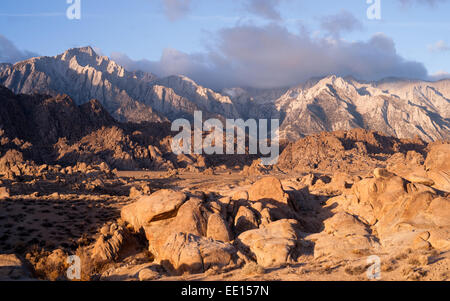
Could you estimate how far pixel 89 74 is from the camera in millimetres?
177000

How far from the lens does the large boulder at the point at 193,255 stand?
12586mm

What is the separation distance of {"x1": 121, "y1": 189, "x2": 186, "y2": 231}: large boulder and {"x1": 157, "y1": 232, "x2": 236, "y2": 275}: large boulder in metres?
4.27

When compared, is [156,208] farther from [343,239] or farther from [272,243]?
[343,239]

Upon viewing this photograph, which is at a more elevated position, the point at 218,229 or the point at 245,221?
the point at 218,229

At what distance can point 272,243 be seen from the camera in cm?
1397

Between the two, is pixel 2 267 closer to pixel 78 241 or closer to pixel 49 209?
pixel 78 241

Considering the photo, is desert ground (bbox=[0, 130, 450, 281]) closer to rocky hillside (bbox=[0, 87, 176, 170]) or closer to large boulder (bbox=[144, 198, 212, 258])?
large boulder (bbox=[144, 198, 212, 258])

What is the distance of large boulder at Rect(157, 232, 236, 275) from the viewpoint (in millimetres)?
12586

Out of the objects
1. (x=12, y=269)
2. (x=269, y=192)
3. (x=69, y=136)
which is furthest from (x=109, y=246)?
(x=69, y=136)

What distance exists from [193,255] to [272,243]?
11.5 ft

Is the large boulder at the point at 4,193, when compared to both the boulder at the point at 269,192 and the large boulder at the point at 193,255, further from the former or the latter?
the boulder at the point at 269,192

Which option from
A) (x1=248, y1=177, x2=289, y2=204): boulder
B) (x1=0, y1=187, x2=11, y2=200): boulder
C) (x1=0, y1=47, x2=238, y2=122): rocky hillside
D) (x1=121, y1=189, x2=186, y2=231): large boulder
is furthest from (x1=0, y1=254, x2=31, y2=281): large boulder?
(x1=0, y1=47, x2=238, y2=122): rocky hillside
